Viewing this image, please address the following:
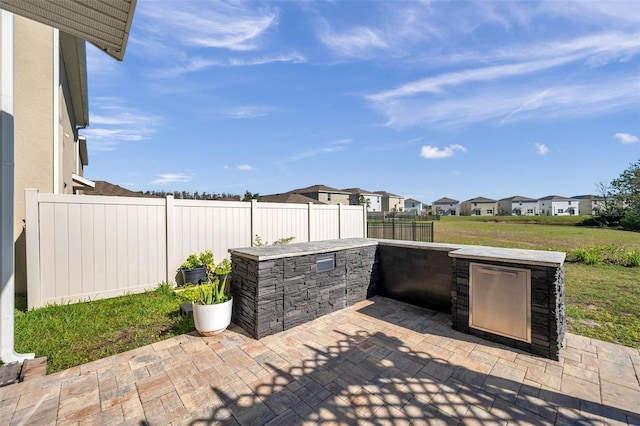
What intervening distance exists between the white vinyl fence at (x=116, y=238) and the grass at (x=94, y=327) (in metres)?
0.43

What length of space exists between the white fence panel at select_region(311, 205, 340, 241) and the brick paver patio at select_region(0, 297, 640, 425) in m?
5.61

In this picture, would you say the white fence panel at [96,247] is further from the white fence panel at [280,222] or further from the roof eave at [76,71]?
the roof eave at [76,71]

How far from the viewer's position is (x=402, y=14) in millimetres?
6055

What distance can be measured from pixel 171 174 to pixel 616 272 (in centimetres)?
2374

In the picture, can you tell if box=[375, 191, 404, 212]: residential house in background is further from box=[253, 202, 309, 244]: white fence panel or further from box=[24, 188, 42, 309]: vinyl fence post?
box=[24, 188, 42, 309]: vinyl fence post

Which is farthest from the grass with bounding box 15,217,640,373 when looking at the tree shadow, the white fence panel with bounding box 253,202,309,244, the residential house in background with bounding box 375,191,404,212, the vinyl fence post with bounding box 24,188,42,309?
the residential house in background with bounding box 375,191,404,212

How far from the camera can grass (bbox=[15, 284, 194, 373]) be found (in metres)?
3.22

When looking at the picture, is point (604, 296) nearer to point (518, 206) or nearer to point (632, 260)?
point (632, 260)

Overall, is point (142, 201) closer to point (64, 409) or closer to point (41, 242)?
point (41, 242)

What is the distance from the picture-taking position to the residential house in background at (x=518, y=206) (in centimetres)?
6612

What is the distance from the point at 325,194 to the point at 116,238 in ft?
122

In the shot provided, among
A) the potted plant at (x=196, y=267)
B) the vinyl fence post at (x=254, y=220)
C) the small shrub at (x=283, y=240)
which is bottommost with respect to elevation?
the potted plant at (x=196, y=267)

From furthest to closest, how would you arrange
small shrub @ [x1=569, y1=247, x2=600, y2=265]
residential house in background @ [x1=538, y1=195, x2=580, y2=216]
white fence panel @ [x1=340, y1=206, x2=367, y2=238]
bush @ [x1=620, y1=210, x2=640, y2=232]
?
residential house in background @ [x1=538, y1=195, x2=580, y2=216]
bush @ [x1=620, y1=210, x2=640, y2=232]
white fence panel @ [x1=340, y1=206, x2=367, y2=238]
small shrub @ [x1=569, y1=247, x2=600, y2=265]

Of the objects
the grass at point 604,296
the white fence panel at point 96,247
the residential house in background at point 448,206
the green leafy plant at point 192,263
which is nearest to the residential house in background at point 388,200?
the residential house in background at point 448,206
